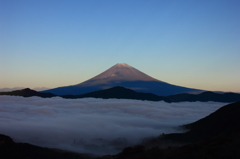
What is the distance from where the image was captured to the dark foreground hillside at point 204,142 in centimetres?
2753

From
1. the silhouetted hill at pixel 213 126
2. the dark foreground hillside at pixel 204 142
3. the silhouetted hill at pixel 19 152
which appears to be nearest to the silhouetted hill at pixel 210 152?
the dark foreground hillside at pixel 204 142

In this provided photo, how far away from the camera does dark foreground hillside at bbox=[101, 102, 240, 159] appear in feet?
90.3

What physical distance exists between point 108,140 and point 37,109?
50670mm

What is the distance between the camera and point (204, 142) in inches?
1324

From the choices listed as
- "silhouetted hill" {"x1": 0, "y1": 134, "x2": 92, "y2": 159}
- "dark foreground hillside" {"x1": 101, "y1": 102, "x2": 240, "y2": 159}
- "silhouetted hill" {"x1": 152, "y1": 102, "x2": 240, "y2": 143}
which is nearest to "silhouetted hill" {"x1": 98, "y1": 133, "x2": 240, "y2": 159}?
"dark foreground hillside" {"x1": 101, "y1": 102, "x2": 240, "y2": 159}

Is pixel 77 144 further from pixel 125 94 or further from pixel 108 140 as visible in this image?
pixel 125 94

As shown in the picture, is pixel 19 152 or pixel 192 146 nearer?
pixel 192 146

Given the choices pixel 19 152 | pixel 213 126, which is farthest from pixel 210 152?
pixel 19 152

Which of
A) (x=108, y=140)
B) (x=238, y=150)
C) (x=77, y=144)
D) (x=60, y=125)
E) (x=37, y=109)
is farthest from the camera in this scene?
(x=37, y=109)

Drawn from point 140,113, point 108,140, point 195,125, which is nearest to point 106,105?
point 140,113

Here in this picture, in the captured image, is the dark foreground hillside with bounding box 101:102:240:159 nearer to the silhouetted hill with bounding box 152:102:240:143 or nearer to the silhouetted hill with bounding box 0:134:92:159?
the silhouetted hill with bounding box 152:102:240:143

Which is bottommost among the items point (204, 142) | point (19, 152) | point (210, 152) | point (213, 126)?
point (19, 152)

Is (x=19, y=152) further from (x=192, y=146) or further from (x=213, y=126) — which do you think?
(x=213, y=126)

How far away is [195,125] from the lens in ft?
219
